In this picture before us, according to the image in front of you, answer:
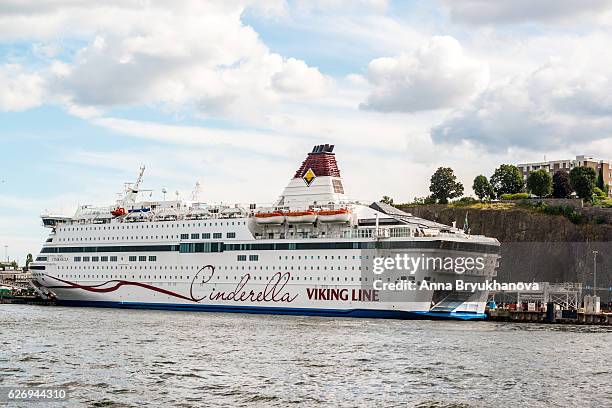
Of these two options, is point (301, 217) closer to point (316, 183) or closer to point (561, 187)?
point (316, 183)

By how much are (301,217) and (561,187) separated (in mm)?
61861

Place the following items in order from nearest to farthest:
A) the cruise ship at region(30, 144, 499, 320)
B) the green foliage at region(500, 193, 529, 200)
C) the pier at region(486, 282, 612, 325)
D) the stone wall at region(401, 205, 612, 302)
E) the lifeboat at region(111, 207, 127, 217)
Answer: the cruise ship at region(30, 144, 499, 320)
the pier at region(486, 282, 612, 325)
the lifeboat at region(111, 207, 127, 217)
the stone wall at region(401, 205, 612, 302)
the green foliage at region(500, 193, 529, 200)

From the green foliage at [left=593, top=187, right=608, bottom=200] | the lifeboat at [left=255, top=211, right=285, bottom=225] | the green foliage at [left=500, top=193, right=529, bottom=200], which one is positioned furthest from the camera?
the green foliage at [left=593, top=187, right=608, bottom=200]

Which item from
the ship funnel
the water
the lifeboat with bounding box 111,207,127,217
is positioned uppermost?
the ship funnel

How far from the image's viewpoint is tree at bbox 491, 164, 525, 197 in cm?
11881

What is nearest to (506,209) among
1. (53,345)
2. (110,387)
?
(53,345)

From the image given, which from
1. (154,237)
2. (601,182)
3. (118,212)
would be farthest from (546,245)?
(118,212)

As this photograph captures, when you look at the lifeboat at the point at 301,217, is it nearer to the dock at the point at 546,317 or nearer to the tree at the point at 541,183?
the dock at the point at 546,317

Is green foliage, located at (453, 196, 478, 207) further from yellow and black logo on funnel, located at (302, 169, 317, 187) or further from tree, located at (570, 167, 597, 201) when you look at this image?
yellow and black logo on funnel, located at (302, 169, 317, 187)

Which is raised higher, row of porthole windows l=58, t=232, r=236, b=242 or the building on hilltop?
the building on hilltop

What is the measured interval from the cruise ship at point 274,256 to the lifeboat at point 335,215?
0.27ft

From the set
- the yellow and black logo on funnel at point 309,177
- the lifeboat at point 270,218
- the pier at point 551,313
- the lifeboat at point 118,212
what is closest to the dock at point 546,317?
the pier at point 551,313

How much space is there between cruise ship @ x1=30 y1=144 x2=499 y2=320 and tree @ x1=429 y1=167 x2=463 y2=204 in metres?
55.8

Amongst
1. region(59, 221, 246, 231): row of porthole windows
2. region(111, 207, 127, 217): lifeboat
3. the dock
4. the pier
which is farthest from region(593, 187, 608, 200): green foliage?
region(111, 207, 127, 217): lifeboat
